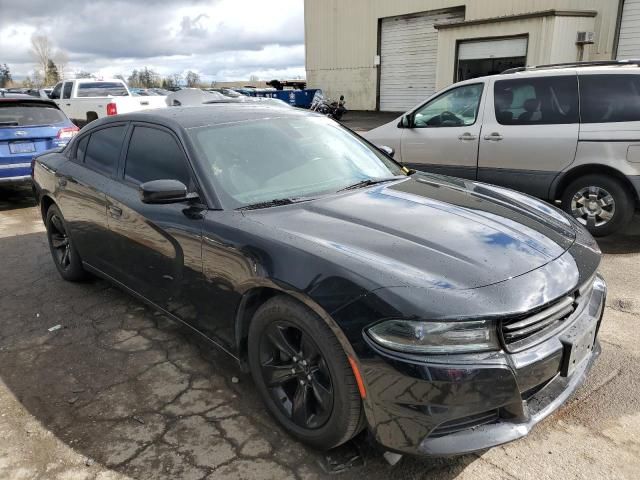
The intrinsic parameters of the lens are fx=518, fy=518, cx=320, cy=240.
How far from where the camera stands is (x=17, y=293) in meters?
4.62

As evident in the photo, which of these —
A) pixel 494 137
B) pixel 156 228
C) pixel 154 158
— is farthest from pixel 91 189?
pixel 494 137

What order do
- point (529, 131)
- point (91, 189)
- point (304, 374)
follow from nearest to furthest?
point (304, 374), point (91, 189), point (529, 131)

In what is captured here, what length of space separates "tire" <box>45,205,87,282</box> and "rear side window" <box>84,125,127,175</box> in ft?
2.41

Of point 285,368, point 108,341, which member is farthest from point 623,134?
point 108,341

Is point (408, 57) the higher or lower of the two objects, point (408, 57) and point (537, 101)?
the higher

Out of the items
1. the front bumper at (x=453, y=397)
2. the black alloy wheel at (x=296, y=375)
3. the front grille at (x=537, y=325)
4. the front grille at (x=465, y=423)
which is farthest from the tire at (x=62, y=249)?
the front grille at (x=537, y=325)

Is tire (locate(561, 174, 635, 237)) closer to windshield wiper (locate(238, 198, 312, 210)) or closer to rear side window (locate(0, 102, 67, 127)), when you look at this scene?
windshield wiper (locate(238, 198, 312, 210))

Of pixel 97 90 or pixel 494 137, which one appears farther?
pixel 97 90

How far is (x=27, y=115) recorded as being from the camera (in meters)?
7.93

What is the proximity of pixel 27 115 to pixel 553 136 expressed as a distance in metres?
7.44

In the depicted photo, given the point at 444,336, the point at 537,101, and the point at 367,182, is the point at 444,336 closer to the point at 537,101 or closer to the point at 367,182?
the point at 367,182

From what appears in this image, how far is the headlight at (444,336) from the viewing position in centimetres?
203

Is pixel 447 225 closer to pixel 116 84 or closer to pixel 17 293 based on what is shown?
pixel 17 293

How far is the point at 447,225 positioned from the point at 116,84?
15.2 metres
